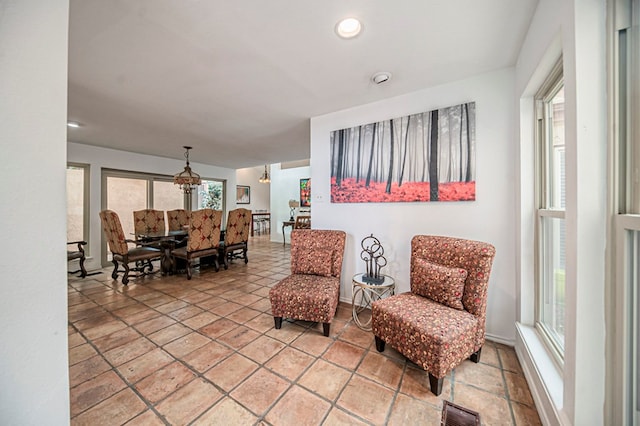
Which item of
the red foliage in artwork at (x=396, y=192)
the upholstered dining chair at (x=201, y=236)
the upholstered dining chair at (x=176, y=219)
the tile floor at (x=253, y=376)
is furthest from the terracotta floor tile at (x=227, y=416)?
the upholstered dining chair at (x=176, y=219)

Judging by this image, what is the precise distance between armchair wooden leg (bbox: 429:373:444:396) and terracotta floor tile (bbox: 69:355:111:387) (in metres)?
2.29

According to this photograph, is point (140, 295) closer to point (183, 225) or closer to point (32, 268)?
point (183, 225)

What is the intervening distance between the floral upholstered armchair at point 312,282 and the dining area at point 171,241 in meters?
2.08

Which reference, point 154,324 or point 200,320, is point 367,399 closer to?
point 200,320

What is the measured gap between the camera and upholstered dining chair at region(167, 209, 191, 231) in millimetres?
5152

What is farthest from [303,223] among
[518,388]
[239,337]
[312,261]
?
[518,388]

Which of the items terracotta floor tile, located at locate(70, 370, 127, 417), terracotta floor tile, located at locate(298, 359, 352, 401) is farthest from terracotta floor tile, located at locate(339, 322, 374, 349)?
terracotta floor tile, located at locate(70, 370, 127, 417)

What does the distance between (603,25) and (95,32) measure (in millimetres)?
2782

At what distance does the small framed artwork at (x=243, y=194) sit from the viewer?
31.1 feet

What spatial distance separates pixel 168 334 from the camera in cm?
209

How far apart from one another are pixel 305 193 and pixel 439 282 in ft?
18.1

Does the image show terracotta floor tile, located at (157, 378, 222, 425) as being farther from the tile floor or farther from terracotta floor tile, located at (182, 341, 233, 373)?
terracotta floor tile, located at (182, 341, 233, 373)

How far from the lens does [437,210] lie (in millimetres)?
2227

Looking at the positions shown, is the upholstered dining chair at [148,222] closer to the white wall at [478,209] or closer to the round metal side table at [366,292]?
the round metal side table at [366,292]
